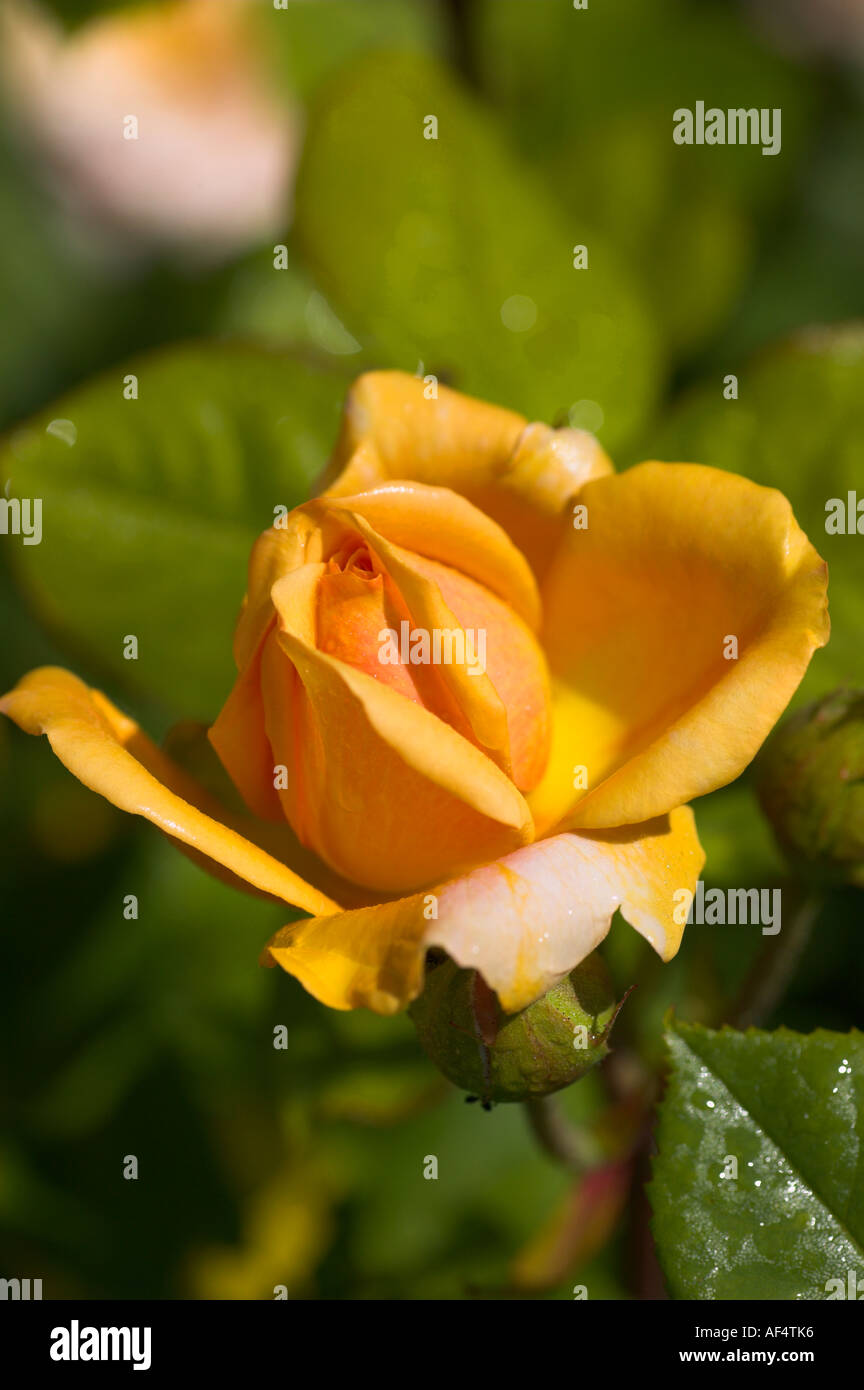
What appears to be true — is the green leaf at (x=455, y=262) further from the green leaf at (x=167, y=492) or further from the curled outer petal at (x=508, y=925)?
the curled outer petal at (x=508, y=925)

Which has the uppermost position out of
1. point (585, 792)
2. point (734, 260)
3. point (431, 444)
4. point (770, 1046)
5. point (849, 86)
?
point (849, 86)

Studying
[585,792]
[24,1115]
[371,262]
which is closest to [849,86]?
[371,262]

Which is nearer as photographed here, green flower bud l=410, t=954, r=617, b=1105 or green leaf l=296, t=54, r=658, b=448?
green flower bud l=410, t=954, r=617, b=1105

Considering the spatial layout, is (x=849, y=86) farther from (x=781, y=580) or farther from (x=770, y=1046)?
(x=770, y=1046)

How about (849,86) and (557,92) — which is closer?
(557,92)

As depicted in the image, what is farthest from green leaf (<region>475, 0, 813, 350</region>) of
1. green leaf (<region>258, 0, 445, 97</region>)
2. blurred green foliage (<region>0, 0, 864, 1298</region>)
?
green leaf (<region>258, 0, 445, 97</region>)

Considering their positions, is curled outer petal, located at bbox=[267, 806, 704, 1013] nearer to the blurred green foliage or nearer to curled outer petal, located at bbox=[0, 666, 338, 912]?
curled outer petal, located at bbox=[0, 666, 338, 912]

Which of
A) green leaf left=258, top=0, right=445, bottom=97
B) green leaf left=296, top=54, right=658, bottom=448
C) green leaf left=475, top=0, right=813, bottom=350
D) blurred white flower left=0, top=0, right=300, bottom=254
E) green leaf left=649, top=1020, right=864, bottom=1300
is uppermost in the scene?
blurred white flower left=0, top=0, right=300, bottom=254
